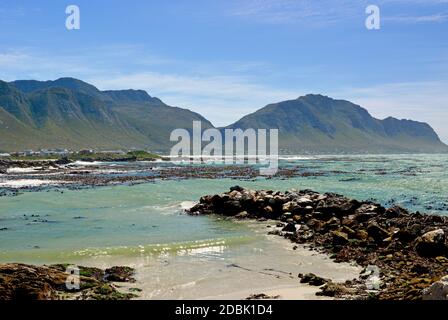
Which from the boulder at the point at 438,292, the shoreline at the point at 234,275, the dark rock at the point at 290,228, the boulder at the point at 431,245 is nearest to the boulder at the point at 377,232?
the boulder at the point at 431,245

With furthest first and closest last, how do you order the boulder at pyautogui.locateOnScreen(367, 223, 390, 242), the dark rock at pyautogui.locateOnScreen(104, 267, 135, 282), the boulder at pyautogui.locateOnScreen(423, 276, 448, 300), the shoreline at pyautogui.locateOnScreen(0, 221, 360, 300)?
the boulder at pyautogui.locateOnScreen(367, 223, 390, 242) < the dark rock at pyautogui.locateOnScreen(104, 267, 135, 282) < the shoreline at pyautogui.locateOnScreen(0, 221, 360, 300) < the boulder at pyautogui.locateOnScreen(423, 276, 448, 300)

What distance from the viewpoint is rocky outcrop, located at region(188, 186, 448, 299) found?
15469 millimetres

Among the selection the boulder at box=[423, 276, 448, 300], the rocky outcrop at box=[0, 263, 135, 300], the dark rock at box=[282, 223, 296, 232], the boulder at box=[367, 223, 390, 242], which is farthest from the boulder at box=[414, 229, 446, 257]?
the rocky outcrop at box=[0, 263, 135, 300]

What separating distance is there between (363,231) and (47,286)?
15783mm

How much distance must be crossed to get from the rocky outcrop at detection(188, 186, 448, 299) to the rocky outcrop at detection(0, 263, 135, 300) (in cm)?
868

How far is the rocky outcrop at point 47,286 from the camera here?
12.7m

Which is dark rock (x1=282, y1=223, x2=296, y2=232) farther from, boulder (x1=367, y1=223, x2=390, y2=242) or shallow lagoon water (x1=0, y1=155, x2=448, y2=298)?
boulder (x1=367, y1=223, x2=390, y2=242)

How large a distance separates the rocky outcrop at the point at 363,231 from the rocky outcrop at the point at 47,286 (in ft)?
28.5

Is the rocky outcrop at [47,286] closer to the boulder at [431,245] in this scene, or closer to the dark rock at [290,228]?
the dark rock at [290,228]

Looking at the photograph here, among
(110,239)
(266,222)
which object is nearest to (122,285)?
(110,239)

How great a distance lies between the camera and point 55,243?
2228 centimetres

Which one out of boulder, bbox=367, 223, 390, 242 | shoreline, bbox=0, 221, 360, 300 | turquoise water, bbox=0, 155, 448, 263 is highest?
boulder, bbox=367, 223, 390, 242

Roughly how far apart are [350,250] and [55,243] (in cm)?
1479
